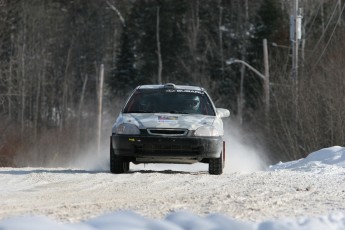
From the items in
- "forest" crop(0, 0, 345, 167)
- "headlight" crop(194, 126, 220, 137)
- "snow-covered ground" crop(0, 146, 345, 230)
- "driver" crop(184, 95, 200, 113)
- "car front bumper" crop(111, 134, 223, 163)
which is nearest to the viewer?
"snow-covered ground" crop(0, 146, 345, 230)

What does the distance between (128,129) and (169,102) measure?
4.57ft

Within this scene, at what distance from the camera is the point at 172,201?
35.1 ft

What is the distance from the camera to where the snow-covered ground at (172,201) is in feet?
28.3

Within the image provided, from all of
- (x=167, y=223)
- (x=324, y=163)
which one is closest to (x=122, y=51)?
(x=324, y=163)

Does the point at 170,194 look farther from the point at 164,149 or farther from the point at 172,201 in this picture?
the point at 164,149

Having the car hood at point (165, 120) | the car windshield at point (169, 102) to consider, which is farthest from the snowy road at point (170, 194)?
the car windshield at point (169, 102)

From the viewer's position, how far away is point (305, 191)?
39.7 ft

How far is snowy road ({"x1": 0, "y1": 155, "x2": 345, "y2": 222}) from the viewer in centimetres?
984

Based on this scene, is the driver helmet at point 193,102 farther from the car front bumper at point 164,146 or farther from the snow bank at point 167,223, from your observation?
the snow bank at point 167,223

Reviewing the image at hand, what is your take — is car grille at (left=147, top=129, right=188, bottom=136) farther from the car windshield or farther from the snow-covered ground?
the snow-covered ground

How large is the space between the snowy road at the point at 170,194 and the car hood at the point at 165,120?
1047 millimetres

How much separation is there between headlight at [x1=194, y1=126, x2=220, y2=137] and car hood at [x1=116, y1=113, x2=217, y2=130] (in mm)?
74

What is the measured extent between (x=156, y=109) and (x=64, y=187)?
3.99m

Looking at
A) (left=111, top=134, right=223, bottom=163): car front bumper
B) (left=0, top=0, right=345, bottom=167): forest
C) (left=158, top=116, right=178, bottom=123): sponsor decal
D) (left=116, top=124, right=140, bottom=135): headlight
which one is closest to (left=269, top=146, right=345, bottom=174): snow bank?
(left=111, top=134, right=223, bottom=163): car front bumper
